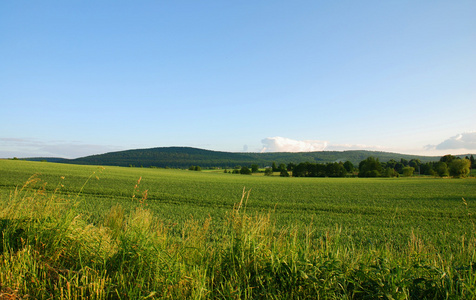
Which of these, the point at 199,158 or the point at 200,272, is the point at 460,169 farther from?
the point at 199,158

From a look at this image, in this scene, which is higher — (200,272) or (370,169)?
(200,272)

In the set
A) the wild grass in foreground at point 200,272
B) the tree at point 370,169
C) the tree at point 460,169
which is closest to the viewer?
the wild grass in foreground at point 200,272

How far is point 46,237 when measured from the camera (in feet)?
14.2

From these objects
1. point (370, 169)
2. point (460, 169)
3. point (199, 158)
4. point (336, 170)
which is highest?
point (199, 158)

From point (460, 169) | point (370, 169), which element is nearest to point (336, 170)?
point (370, 169)

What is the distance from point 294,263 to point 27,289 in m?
3.44

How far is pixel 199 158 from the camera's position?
16400 centimetres

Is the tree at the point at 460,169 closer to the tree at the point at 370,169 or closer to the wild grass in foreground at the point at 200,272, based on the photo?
the tree at the point at 370,169

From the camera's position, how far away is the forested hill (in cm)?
14362

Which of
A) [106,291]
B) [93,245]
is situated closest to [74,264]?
[93,245]

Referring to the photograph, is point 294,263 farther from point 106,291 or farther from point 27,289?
point 27,289

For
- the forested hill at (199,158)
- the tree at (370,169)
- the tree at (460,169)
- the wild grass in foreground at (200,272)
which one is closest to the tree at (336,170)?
the tree at (370,169)

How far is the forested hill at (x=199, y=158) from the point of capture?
471ft

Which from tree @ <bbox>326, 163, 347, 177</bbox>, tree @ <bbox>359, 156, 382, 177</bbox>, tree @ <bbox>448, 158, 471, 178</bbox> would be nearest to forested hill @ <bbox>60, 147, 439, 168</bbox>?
tree @ <bbox>359, 156, 382, 177</bbox>
